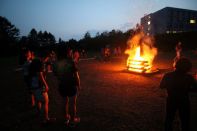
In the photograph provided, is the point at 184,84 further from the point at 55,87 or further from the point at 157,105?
the point at 55,87

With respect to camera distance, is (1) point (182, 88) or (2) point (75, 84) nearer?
(1) point (182, 88)

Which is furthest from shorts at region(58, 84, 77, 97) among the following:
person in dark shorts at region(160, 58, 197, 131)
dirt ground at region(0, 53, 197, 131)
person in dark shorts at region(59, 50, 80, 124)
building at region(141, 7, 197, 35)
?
building at region(141, 7, 197, 35)

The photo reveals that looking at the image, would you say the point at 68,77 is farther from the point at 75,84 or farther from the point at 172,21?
the point at 172,21

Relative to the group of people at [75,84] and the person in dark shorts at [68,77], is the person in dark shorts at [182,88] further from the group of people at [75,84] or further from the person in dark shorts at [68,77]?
the person in dark shorts at [68,77]

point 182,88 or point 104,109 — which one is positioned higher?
point 182,88

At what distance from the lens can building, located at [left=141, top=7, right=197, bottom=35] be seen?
58.1 metres

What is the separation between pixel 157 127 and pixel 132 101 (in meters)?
2.63

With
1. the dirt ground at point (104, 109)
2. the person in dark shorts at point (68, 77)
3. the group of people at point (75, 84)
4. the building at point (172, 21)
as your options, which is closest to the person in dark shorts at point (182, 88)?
the group of people at point (75, 84)

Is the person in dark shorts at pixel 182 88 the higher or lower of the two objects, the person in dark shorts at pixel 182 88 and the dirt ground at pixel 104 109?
the higher

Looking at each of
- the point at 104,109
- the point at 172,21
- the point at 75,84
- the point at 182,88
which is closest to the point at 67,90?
the point at 75,84

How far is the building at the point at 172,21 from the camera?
58125 mm

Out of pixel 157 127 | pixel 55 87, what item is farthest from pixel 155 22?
pixel 157 127

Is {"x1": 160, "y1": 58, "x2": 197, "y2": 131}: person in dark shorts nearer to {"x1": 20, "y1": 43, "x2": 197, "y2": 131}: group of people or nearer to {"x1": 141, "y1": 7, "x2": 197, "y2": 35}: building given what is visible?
{"x1": 20, "y1": 43, "x2": 197, "y2": 131}: group of people

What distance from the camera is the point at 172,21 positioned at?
5834 cm
